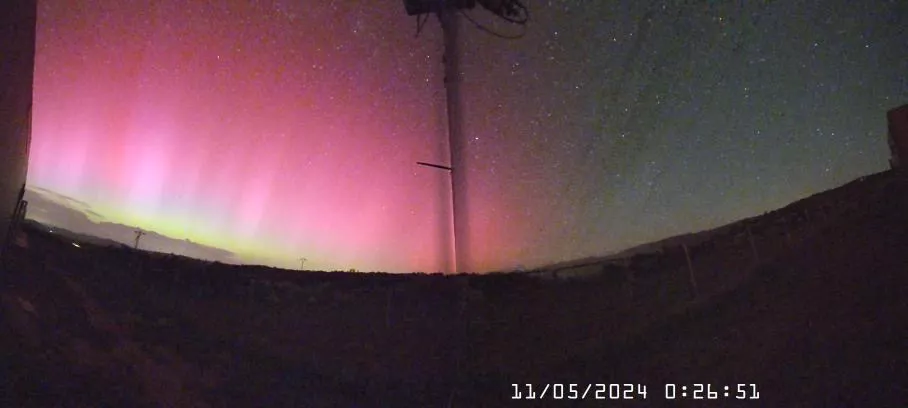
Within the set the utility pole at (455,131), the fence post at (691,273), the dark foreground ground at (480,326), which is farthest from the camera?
the utility pole at (455,131)

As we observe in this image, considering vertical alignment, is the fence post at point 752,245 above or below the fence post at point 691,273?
above

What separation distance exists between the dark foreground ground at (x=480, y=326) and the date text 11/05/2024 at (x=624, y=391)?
13 mm

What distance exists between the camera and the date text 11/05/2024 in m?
1.89

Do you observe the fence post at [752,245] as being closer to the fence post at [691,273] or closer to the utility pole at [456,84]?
the fence post at [691,273]

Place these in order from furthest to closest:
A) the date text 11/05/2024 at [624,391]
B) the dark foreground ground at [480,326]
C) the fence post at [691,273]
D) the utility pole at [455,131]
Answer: the utility pole at [455,131] → the fence post at [691,273] → the date text 11/05/2024 at [624,391] → the dark foreground ground at [480,326]

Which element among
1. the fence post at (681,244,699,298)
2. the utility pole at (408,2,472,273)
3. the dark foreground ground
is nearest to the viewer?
the dark foreground ground

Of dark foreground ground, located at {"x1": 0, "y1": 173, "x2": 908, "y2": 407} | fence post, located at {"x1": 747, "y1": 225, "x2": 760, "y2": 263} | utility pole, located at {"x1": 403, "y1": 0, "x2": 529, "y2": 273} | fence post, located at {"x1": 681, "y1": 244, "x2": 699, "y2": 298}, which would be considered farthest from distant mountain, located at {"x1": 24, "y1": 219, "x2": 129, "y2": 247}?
fence post, located at {"x1": 747, "y1": 225, "x2": 760, "y2": 263}

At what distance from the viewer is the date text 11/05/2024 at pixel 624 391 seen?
1.89 m

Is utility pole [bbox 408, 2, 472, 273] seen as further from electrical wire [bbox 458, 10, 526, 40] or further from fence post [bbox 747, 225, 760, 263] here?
fence post [bbox 747, 225, 760, 263]

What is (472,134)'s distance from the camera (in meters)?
2.66

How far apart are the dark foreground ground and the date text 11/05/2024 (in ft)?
0.04

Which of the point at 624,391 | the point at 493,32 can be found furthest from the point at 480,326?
the point at 493,32

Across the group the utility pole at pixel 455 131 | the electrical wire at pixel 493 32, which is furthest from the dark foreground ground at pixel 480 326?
the electrical wire at pixel 493 32

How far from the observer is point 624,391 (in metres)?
2.07
